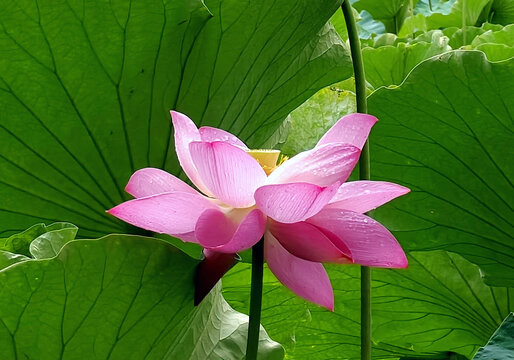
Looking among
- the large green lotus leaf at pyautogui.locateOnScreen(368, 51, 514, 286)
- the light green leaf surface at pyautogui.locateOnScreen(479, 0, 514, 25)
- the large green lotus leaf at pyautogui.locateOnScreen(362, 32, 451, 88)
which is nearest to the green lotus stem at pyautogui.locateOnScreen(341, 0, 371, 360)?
the large green lotus leaf at pyautogui.locateOnScreen(368, 51, 514, 286)

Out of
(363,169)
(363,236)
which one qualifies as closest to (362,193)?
(363,236)

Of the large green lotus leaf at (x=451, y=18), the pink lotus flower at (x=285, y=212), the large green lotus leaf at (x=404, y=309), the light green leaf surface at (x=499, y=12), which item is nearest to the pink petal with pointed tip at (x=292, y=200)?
the pink lotus flower at (x=285, y=212)

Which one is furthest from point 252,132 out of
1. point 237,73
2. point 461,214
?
point 461,214

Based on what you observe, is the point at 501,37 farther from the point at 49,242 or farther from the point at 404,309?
the point at 49,242

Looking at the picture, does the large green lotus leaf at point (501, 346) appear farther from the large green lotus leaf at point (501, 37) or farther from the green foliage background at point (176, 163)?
the large green lotus leaf at point (501, 37)

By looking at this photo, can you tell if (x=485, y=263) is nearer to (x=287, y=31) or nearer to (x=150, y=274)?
(x=287, y=31)

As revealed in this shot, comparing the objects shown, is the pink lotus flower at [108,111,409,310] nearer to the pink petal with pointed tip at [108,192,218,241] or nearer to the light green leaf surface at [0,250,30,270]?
the pink petal with pointed tip at [108,192,218,241]
